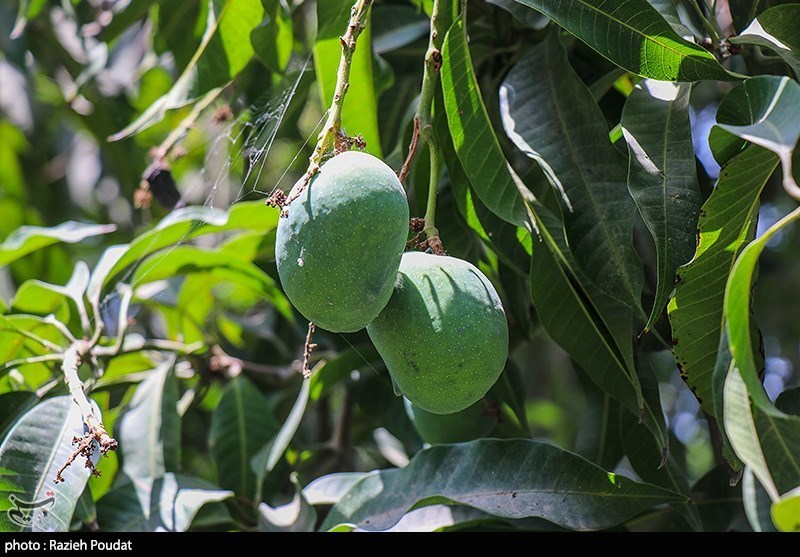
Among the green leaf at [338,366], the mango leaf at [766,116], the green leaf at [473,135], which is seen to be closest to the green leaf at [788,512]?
the mango leaf at [766,116]

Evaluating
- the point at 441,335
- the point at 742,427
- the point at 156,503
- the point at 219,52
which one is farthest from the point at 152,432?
the point at 742,427

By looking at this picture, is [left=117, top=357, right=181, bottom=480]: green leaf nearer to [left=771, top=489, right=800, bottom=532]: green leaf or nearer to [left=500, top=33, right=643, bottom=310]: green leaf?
[left=500, top=33, right=643, bottom=310]: green leaf

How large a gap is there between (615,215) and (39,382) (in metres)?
0.91

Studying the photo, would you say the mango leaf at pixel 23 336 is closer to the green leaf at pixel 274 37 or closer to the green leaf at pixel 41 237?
the green leaf at pixel 41 237

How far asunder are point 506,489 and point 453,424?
0.19 meters

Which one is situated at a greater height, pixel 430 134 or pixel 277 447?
pixel 430 134

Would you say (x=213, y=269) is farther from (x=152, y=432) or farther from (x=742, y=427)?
(x=742, y=427)

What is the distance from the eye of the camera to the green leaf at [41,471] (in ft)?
A: 3.06

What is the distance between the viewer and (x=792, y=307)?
8.50 ft

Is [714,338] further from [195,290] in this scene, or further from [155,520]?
[195,290]

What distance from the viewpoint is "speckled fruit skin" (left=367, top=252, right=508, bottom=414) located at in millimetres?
746

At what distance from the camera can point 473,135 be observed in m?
0.92

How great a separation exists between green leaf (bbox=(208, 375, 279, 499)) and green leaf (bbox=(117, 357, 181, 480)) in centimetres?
11
